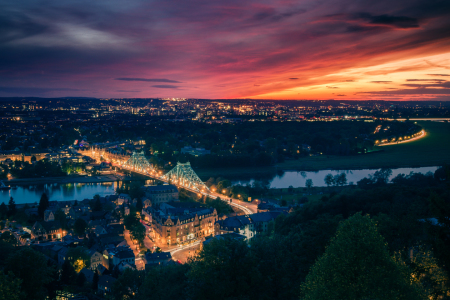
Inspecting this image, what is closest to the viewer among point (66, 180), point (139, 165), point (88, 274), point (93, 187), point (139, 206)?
point (88, 274)

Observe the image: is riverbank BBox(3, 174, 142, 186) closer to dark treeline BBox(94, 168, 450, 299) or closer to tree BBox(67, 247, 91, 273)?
tree BBox(67, 247, 91, 273)

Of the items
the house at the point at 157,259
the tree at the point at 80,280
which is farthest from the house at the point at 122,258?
the tree at the point at 80,280

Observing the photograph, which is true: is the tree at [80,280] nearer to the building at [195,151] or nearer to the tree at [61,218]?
the tree at [61,218]

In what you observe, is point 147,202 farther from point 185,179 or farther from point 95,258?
point 95,258

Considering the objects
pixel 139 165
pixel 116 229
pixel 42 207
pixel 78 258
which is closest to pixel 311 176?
pixel 139 165

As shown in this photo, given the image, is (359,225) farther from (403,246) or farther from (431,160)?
(431,160)

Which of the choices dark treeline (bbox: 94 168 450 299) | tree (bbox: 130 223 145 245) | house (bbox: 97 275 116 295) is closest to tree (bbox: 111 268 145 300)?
dark treeline (bbox: 94 168 450 299)

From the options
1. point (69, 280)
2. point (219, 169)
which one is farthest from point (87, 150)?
point (69, 280)
